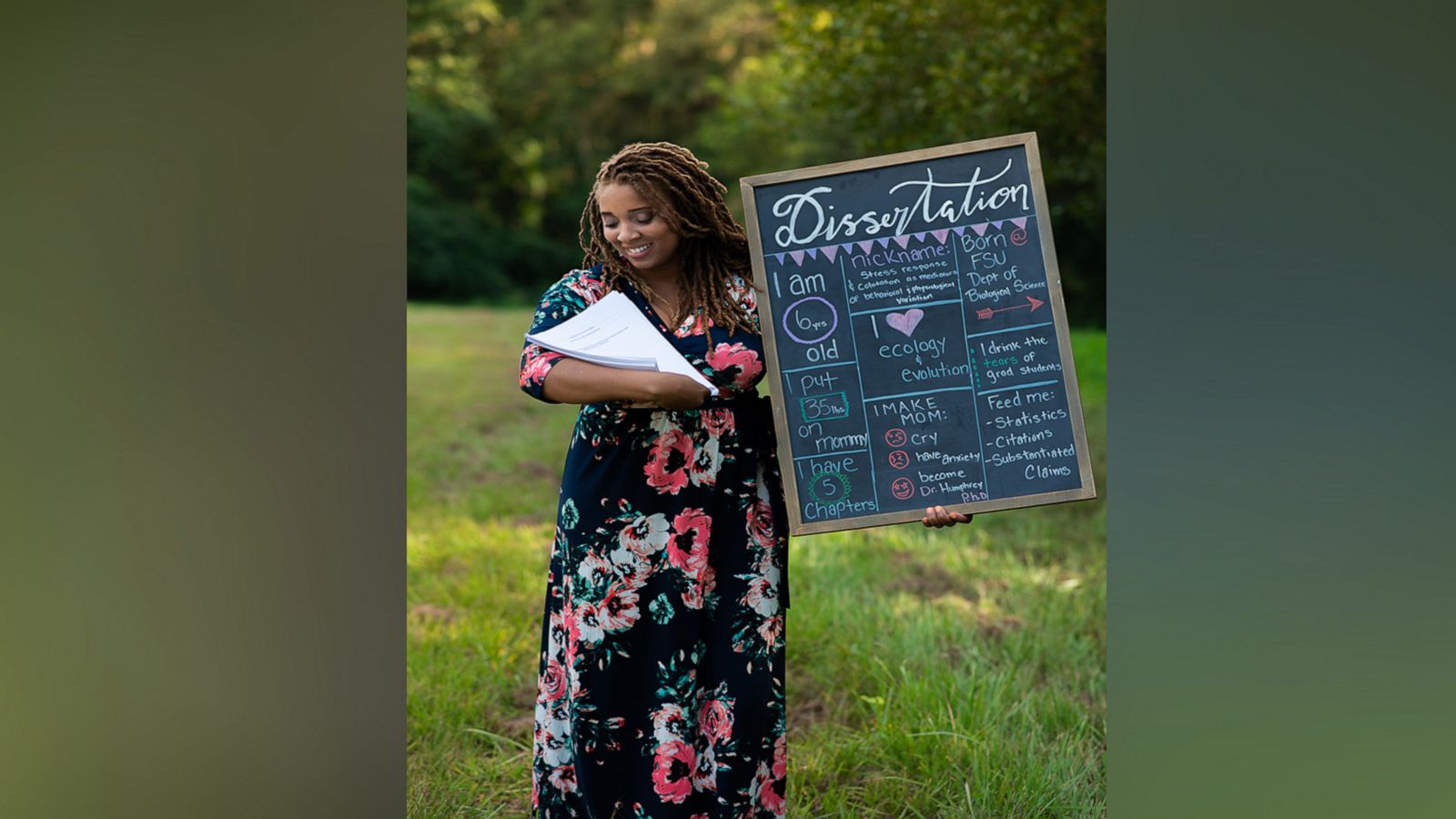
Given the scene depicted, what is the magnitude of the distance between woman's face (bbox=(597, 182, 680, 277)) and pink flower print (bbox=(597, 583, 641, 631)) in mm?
633

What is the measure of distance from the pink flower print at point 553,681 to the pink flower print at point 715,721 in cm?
29

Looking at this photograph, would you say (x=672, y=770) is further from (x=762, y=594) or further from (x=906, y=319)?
(x=906, y=319)

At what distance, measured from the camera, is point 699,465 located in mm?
2473

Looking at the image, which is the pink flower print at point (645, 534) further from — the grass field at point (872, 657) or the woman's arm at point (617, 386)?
the grass field at point (872, 657)

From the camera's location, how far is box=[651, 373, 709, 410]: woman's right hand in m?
2.29

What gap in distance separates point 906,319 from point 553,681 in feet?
3.36

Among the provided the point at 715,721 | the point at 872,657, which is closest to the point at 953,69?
the point at 872,657

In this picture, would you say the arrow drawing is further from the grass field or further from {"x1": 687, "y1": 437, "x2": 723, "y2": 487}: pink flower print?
the grass field
